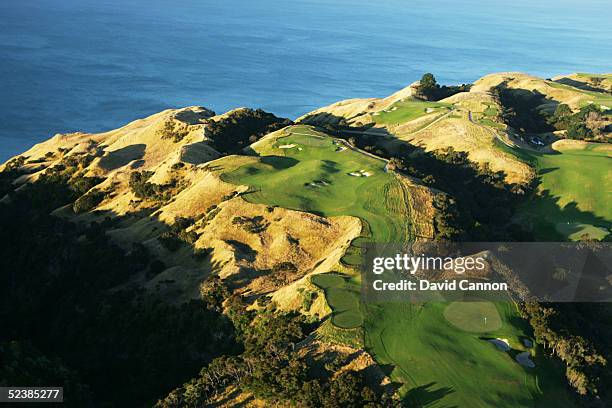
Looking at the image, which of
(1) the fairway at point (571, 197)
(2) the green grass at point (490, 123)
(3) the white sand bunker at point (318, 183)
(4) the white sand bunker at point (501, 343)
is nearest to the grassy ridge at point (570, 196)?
(1) the fairway at point (571, 197)

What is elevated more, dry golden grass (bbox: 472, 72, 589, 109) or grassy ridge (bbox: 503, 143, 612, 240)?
dry golden grass (bbox: 472, 72, 589, 109)

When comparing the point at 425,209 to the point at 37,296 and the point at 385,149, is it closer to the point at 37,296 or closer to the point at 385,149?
the point at 385,149

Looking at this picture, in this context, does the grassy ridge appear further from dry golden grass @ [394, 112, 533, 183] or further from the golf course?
the golf course

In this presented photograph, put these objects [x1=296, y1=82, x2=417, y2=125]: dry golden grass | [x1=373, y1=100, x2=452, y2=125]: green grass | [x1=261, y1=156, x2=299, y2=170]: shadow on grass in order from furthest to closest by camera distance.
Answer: [x1=296, y1=82, x2=417, y2=125]: dry golden grass < [x1=373, y1=100, x2=452, y2=125]: green grass < [x1=261, y1=156, x2=299, y2=170]: shadow on grass

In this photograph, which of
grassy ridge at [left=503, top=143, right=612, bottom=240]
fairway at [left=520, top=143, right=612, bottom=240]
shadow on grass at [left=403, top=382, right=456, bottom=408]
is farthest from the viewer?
grassy ridge at [left=503, top=143, right=612, bottom=240]

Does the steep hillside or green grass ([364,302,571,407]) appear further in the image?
the steep hillside

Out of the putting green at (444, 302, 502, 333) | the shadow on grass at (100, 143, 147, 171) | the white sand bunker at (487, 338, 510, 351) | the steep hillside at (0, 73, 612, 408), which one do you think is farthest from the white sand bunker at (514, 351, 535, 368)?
the shadow on grass at (100, 143, 147, 171)
